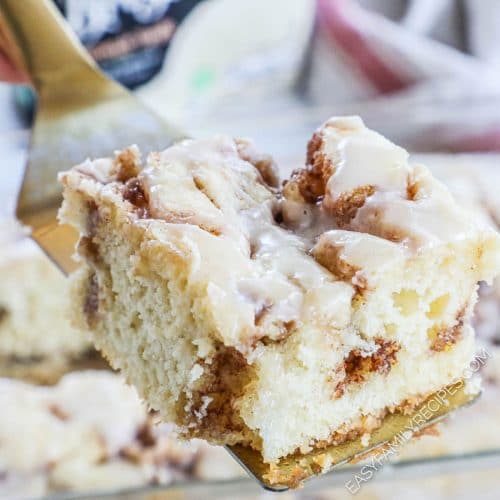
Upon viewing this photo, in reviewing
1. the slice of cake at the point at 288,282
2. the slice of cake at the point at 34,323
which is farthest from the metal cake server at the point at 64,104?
the slice of cake at the point at 288,282

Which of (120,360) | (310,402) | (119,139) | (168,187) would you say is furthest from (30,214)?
(310,402)

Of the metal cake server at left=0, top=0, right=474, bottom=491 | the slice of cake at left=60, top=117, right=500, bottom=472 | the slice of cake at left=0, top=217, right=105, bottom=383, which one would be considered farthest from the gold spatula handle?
the slice of cake at left=60, top=117, right=500, bottom=472

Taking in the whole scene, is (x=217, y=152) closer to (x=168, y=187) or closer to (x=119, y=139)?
(x=168, y=187)

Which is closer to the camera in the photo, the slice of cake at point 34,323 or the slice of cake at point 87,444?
the slice of cake at point 87,444

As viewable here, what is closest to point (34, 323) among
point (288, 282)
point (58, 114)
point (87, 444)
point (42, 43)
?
point (87, 444)

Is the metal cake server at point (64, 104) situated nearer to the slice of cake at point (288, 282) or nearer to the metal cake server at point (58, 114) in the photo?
the metal cake server at point (58, 114)

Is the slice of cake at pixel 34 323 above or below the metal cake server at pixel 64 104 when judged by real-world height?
below
